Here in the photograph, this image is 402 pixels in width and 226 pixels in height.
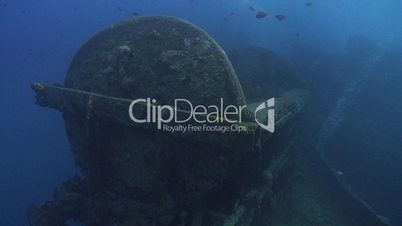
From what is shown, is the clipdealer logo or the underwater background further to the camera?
the underwater background

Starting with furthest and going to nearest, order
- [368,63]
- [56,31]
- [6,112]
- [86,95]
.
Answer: [56,31]
[6,112]
[368,63]
[86,95]

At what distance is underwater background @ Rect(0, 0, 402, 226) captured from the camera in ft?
35.2

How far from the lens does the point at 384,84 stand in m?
14.5

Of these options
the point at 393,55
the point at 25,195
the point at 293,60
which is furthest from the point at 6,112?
the point at 393,55

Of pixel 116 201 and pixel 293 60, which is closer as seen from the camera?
pixel 116 201

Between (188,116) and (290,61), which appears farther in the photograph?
(290,61)

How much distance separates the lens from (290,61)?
17.5m

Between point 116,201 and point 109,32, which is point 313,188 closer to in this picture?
point 116,201

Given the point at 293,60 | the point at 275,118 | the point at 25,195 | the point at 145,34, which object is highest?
the point at 293,60

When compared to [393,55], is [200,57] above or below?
below

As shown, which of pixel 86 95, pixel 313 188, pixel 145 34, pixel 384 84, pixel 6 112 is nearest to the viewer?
pixel 86 95

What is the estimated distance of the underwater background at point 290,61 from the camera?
10.7m

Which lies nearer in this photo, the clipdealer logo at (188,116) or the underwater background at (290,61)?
the clipdealer logo at (188,116)

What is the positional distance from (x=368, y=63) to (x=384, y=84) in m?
2.25
